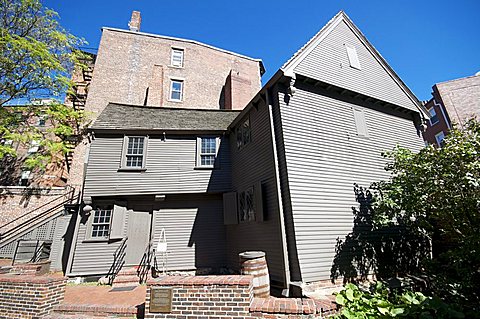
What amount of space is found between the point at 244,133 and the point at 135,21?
2023 centimetres

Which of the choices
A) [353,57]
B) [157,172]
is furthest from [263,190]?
[353,57]

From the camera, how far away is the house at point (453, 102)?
1903 centimetres

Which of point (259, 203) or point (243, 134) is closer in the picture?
point (259, 203)

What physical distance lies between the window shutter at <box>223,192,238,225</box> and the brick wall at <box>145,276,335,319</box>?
4.63 m

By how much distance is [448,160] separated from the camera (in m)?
5.80

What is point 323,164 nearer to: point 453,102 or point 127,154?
point 127,154

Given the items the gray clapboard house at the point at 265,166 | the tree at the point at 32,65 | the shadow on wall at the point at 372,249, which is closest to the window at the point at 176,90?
the tree at the point at 32,65

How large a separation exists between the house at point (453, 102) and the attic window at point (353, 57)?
1517cm

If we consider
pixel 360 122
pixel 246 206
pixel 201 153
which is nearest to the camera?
pixel 246 206

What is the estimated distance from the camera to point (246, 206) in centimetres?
859

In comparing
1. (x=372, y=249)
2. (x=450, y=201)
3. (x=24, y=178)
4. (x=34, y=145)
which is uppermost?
(x=34, y=145)

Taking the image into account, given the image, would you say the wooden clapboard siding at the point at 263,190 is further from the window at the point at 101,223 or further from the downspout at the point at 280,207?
the window at the point at 101,223

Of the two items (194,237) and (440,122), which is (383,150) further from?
(440,122)

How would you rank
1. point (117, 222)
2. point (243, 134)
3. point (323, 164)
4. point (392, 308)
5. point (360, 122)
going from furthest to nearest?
1. point (243, 134)
2. point (117, 222)
3. point (360, 122)
4. point (323, 164)
5. point (392, 308)
